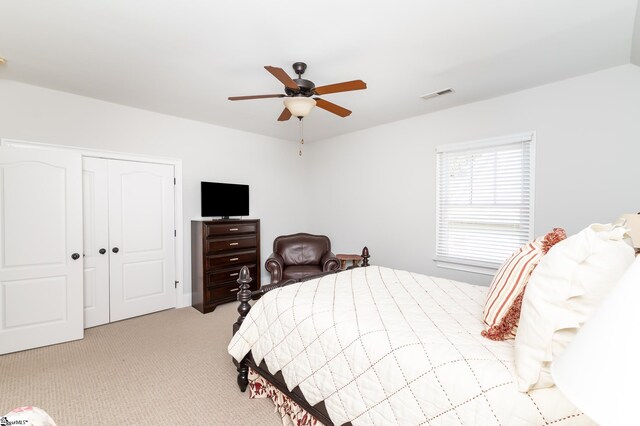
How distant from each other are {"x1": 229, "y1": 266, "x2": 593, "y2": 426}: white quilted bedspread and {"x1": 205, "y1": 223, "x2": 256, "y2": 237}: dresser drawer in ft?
7.02

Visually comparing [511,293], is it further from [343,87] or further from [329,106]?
[329,106]

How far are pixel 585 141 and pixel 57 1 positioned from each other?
173 inches

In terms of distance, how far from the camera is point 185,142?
4.28 metres

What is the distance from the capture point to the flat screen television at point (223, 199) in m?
4.29

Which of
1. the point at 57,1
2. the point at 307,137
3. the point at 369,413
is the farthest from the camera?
the point at 307,137

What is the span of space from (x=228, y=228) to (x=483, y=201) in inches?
134

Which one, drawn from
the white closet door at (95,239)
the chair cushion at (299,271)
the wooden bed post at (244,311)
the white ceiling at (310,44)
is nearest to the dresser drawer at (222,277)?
the chair cushion at (299,271)

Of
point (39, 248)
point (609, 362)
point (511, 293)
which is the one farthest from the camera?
point (39, 248)

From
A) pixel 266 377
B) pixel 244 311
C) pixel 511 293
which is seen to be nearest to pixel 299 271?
pixel 244 311

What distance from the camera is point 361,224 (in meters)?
4.86

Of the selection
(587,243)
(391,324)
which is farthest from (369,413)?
(587,243)

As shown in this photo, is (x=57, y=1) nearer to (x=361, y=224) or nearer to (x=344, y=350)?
(x=344, y=350)

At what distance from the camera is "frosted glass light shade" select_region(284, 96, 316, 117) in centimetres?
240

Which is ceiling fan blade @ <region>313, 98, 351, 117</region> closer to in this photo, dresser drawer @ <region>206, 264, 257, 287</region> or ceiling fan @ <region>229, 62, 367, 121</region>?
ceiling fan @ <region>229, 62, 367, 121</region>
